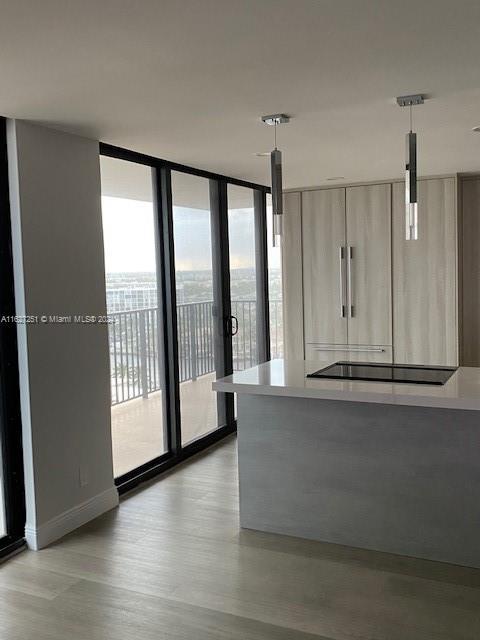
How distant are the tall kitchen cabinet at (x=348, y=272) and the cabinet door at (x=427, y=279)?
96 mm

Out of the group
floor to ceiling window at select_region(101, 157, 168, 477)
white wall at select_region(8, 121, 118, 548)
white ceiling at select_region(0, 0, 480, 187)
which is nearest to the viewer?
white ceiling at select_region(0, 0, 480, 187)

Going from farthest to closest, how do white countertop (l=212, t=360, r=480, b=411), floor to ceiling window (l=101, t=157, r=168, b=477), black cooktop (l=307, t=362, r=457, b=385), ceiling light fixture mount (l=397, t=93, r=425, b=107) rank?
1. floor to ceiling window (l=101, t=157, r=168, b=477)
2. black cooktop (l=307, t=362, r=457, b=385)
3. ceiling light fixture mount (l=397, t=93, r=425, b=107)
4. white countertop (l=212, t=360, r=480, b=411)

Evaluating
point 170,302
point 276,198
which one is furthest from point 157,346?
point 276,198

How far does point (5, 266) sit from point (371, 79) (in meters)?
2.07

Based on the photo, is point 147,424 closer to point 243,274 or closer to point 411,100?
point 243,274

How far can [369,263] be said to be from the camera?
5863mm

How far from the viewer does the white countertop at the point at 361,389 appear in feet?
9.36

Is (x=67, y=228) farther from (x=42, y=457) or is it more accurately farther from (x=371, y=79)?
(x=371, y=79)

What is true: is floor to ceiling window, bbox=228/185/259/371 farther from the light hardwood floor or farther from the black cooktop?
the light hardwood floor

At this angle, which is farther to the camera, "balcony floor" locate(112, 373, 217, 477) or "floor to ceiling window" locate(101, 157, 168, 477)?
"balcony floor" locate(112, 373, 217, 477)

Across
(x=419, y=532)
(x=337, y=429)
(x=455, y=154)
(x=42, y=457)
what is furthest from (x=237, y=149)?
(x=419, y=532)

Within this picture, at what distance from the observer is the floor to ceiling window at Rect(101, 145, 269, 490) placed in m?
4.36

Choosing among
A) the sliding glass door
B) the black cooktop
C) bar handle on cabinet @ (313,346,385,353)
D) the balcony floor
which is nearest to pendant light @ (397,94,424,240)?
the black cooktop

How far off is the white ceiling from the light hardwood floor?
2294mm
